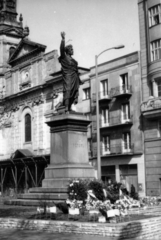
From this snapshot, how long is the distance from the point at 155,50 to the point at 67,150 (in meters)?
21.6

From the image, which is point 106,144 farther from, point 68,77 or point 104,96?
point 68,77

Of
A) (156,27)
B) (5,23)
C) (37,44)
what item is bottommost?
(156,27)

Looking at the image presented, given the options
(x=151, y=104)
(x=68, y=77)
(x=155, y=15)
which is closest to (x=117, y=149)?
(x=151, y=104)

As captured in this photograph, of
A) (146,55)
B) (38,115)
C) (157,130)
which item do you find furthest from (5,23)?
(157,130)

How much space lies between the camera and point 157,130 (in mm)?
37156

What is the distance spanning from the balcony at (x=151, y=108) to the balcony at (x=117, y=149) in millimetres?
3939

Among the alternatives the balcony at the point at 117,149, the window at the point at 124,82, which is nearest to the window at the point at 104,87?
the window at the point at 124,82

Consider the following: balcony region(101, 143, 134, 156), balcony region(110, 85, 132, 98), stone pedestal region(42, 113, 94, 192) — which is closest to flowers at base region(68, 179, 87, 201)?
stone pedestal region(42, 113, 94, 192)

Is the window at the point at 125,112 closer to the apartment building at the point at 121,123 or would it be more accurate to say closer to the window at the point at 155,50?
the apartment building at the point at 121,123

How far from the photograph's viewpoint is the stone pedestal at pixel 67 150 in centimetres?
1816

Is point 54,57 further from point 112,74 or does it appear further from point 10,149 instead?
point 10,149

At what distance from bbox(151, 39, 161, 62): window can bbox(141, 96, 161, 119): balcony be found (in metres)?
3.62

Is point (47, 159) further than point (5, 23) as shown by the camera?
No

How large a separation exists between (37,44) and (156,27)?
20.1m
